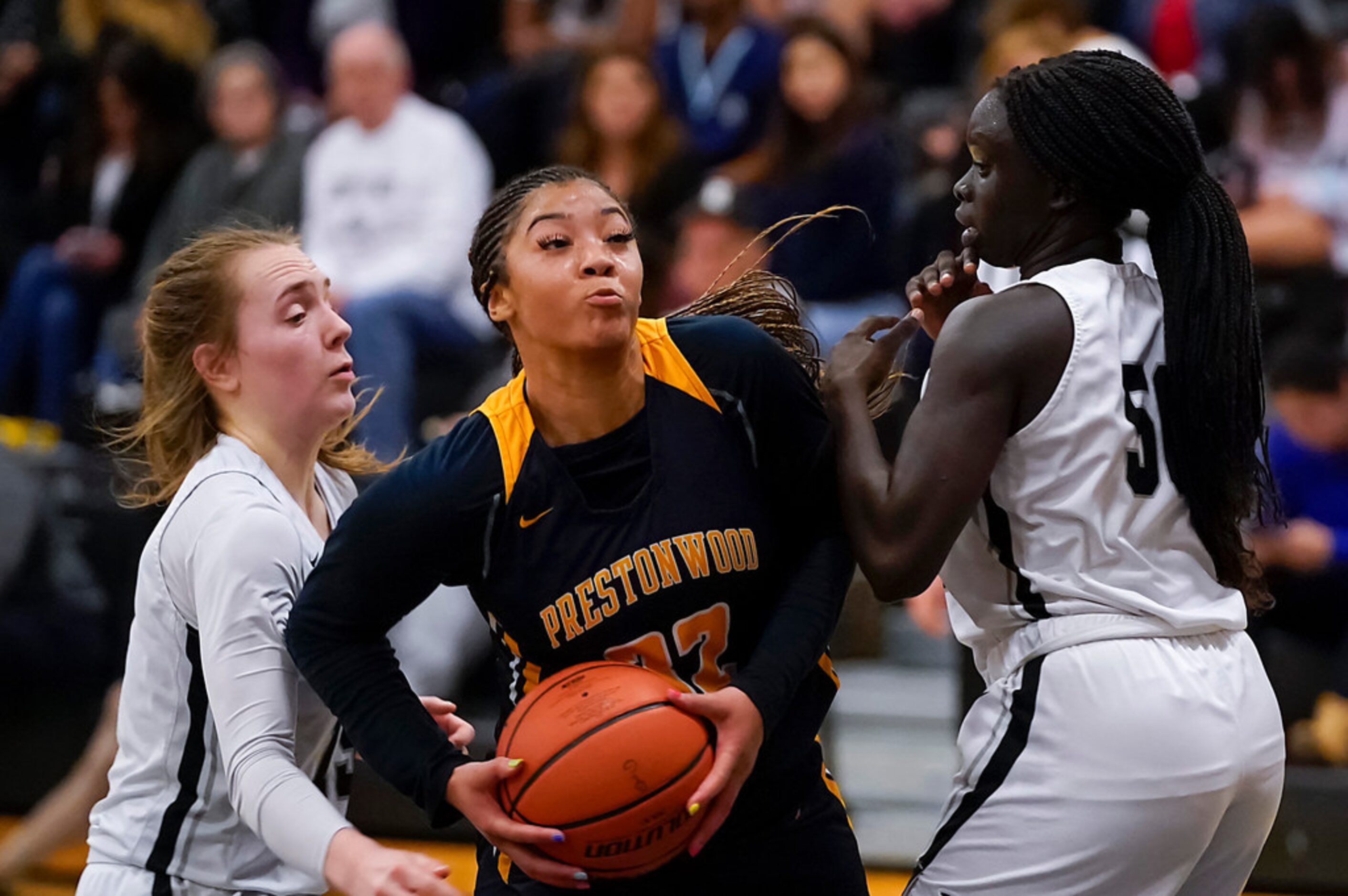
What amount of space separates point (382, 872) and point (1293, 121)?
4687 mm

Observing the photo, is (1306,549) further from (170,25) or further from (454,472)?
(170,25)

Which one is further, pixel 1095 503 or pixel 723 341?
pixel 723 341

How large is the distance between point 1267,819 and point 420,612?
335 centimetres

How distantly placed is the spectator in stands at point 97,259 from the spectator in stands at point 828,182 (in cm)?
277

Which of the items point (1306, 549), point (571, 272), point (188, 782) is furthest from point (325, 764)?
point (1306, 549)

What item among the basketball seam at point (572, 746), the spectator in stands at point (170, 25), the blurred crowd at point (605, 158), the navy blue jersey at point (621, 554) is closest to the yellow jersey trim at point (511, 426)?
the navy blue jersey at point (621, 554)

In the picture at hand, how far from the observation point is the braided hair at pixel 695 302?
2.37m

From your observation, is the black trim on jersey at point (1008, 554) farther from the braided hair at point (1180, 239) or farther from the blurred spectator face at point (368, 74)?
the blurred spectator face at point (368, 74)

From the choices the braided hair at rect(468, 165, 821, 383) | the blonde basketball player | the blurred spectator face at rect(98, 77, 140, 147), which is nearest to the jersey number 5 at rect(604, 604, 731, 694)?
the blonde basketball player

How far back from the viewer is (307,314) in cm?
266

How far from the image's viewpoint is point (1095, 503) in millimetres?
2217

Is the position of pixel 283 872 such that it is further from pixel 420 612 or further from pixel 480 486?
pixel 420 612

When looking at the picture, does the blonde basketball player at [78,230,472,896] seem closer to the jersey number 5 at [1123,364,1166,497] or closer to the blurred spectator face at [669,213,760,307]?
the jersey number 5 at [1123,364,1166,497]

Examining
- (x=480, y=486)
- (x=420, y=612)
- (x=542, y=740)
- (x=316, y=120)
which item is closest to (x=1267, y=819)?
(x=542, y=740)
